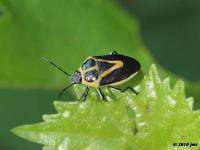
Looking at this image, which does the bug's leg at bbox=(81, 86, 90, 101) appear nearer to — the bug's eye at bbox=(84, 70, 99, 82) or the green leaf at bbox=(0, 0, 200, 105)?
the bug's eye at bbox=(84, 70, 99, 82)

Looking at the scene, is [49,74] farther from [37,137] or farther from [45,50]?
[37,137]

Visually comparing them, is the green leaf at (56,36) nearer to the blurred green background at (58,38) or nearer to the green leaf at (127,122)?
the blurred green background at (58,38)

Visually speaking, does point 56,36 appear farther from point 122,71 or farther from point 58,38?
point 122,71

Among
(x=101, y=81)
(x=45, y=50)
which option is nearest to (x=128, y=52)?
(x=45, y=50)

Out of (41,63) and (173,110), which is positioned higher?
(41,63)

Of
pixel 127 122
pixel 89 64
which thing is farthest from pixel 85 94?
pixel 89 64

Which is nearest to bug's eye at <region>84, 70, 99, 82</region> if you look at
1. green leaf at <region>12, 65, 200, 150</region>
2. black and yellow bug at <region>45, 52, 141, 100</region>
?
black and yellow bug at <region>45, 52, 141, 100</region>

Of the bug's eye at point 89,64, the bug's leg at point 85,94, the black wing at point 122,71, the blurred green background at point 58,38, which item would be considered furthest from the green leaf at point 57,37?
the bug's leg at point 85,94
